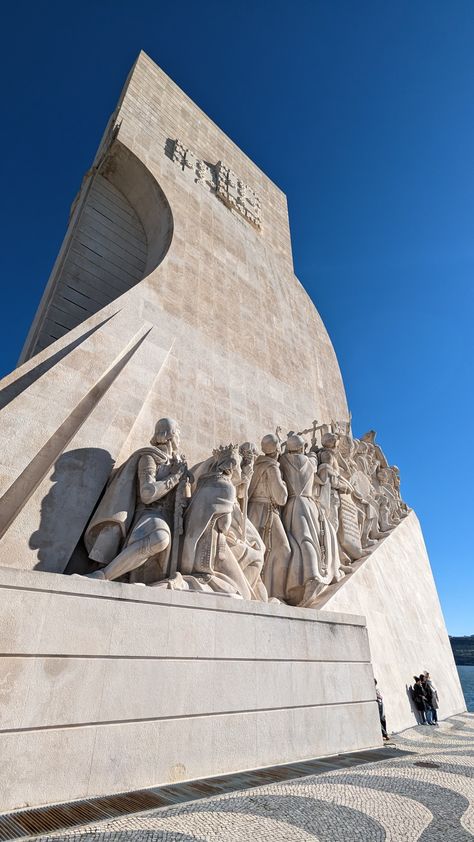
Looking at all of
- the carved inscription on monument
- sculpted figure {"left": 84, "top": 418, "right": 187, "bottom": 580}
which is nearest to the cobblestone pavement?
sculpted figure {"left": 84, "top": 418, "right": 187, "bottom": 580}

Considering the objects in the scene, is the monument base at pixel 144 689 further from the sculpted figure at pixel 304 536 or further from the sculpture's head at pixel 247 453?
the sculpture's head at pixel 247 453

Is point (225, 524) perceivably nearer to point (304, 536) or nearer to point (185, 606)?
point (185, 606)

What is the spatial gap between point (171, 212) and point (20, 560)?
640 centimetres

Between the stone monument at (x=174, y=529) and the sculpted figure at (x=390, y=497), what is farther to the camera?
the sculpted figure at (x=390, y=497)

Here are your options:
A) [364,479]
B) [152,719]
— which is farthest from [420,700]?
[152,719]

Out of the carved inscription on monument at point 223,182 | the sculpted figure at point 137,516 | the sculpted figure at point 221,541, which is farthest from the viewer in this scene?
the carved inscription on monument at point 223,182

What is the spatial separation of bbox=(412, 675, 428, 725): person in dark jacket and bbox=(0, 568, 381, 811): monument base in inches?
136

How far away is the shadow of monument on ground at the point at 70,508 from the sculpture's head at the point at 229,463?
99 cm

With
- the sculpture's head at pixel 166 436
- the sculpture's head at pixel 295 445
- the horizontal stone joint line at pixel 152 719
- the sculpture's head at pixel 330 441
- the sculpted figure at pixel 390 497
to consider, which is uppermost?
the sculpted figure at pixel 390 497

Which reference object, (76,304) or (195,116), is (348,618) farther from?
(195,116)

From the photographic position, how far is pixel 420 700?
664cm

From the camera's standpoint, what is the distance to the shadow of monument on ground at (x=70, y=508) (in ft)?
11.5

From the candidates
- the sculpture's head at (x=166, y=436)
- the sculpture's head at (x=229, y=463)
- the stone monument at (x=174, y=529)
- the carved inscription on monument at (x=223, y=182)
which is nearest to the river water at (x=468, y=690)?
the stone monument at (x=174, y=529)

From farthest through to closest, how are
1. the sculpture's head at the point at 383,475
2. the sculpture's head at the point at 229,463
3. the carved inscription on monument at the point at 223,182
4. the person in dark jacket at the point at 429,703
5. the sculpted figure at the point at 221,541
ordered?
the sculpture's head at the point at 383,475, the carved inscription on monument at the point at 223,182, the person in dark jacket at the point at 429,703, the sculpture's head at the point at 229,463, the sculpted figure at the point at 221,541
